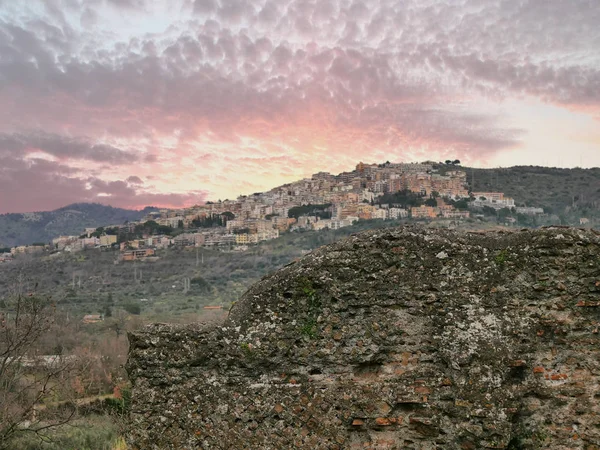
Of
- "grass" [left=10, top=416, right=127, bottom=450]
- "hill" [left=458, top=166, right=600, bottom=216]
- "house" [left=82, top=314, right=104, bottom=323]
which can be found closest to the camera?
"grass" [left=10, top=416, right=127, bottom=450]

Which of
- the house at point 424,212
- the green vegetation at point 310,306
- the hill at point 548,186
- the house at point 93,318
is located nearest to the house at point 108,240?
the house at point 93,318

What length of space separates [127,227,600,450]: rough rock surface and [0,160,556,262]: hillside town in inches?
2382

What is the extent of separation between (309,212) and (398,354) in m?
84.0

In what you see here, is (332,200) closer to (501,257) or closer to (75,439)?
(75,439)

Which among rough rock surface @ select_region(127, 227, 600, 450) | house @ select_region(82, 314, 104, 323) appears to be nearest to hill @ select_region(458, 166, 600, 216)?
house @ select_region(82, 314, 104, 323)

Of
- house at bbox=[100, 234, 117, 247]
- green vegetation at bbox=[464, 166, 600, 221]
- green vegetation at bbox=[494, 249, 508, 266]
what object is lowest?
house at bbox=[100, 234, 117, 247]

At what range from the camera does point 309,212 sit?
289ft

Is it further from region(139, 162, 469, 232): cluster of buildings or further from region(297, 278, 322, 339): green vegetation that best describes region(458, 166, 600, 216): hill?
region(297, 278, 322, 339): green vegetation

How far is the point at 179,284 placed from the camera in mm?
60781

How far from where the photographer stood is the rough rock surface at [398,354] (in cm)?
398

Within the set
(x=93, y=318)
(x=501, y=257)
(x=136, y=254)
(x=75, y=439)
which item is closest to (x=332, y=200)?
(x=136, y=254)

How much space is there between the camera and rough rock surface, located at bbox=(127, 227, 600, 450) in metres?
3.98

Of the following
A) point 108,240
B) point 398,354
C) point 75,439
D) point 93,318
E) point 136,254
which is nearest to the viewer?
point 398,354

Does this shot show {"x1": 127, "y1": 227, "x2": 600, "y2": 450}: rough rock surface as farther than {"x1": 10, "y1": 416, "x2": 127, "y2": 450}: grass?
No
